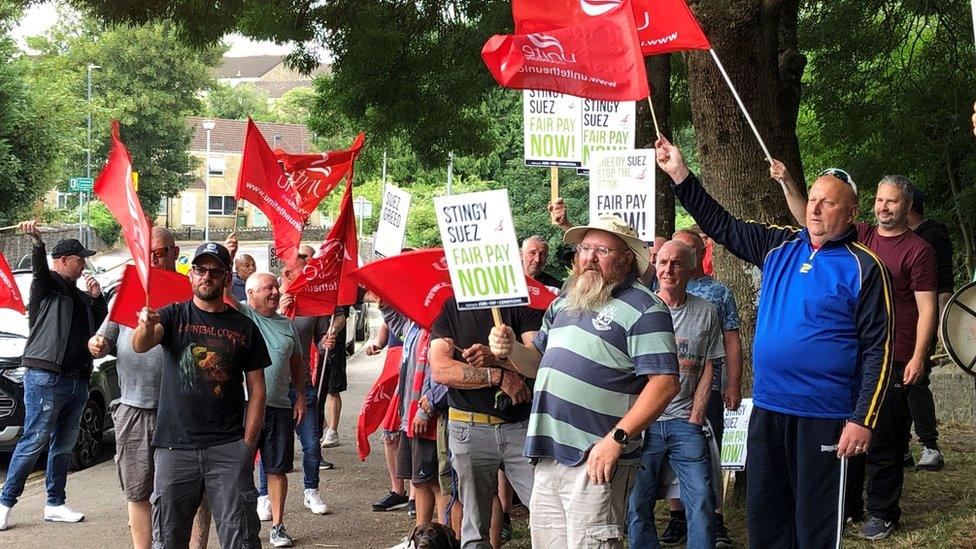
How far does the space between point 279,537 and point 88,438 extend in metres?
4.27

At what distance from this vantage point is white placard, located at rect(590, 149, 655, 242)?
8047mm

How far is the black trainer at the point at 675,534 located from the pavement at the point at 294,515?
1.94m

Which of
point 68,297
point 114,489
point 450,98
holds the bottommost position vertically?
point 114,489

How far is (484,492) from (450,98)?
31.9ft

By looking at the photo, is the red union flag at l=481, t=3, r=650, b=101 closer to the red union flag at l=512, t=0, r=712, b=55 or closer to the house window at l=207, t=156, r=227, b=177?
the red union flag at l=512, t=0, r=712, b=55

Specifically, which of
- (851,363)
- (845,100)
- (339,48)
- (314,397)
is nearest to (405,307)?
(851,363)

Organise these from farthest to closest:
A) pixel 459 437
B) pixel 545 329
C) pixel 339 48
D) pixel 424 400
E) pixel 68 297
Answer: pixel 339 48 < pixel 68 297 < pixel 424 400 < pixel 459 437 < pixel 545 329

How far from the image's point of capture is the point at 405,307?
710cm

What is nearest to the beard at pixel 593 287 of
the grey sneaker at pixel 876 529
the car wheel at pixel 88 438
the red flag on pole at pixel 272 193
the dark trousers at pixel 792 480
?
the dark trousers at pixel 792 480

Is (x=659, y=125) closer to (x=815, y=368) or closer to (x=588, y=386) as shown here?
(x=815, y=368)

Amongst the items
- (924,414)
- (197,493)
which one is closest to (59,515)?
(197,493)

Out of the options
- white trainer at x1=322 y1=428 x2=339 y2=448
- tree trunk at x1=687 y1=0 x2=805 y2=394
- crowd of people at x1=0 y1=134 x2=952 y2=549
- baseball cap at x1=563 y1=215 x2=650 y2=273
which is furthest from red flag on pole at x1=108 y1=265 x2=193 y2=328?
white trainer at x1=322 y1=428 x2=339 y2=448

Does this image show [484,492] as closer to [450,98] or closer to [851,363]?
[851,363]

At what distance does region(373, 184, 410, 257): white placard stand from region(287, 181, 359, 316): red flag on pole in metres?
0.25
